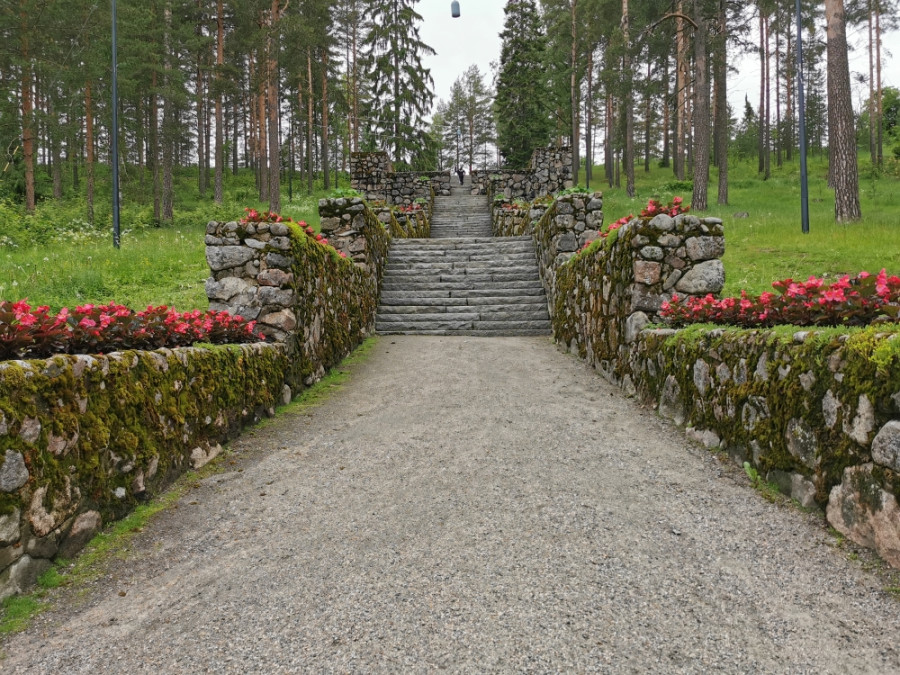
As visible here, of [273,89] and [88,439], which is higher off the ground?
[273,89]

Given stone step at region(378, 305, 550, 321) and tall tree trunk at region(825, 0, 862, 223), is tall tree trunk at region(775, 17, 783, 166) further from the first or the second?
stone step at region(378, 305, 550, 321)

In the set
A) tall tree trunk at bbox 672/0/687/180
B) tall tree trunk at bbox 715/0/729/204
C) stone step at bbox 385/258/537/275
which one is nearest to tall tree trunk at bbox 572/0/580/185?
tall tree trunk at bbox 672/0/687/180

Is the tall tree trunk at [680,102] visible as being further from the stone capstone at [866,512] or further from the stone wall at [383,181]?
the stone capstone at [866,512]

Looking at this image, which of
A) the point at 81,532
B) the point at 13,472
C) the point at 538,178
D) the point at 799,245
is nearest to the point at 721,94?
the point at 538,178

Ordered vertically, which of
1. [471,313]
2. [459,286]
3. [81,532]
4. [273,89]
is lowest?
[81,532]

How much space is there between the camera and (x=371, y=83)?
94.2 ft

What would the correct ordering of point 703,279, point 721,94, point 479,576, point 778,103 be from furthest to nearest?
point 778,103, point 721,94, point 703,279, point 479,576

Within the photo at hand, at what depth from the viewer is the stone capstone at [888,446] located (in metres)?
1.85

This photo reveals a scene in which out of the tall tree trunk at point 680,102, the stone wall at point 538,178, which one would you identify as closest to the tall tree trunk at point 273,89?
the stone wall at point 538,178

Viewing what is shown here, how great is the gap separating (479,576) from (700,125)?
1706cm

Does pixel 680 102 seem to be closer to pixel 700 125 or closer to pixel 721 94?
pixel 721 94

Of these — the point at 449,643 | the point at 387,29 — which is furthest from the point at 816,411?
the point at 387,29

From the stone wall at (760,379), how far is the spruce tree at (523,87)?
23.1 meters

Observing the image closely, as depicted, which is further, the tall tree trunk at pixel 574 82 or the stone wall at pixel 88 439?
the tall tree trunk at pixel 574 82
